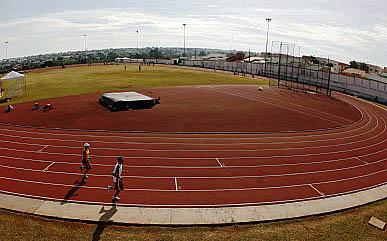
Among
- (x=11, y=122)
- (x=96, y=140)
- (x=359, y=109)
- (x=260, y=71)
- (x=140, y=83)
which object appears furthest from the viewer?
(x=260, y=71)

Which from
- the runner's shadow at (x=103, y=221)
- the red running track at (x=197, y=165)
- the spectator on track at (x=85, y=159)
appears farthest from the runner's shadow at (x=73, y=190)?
the runner's shadow at (x=103, y=221)

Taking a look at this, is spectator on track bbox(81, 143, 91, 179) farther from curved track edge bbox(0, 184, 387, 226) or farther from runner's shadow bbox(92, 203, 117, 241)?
runner's shadow bbox(92, 203, 117, 241)

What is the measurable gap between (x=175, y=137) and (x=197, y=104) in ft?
34.1

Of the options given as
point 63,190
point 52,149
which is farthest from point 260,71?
point 63,190

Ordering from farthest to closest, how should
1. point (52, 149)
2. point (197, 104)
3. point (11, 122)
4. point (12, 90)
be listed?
point (12, 90) < point (197, 104) < point (11, 122) < point (52, 149)

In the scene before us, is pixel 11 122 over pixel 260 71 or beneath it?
beneath

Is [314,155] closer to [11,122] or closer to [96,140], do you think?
[96,140]

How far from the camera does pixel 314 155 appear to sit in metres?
19.5

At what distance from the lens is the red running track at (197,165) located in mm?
13938

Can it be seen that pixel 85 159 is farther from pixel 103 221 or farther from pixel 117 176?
pixel 103 221

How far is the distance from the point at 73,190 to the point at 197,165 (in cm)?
613

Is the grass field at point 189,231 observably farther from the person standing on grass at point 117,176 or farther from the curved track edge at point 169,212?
the person standing on grass at point 117,176

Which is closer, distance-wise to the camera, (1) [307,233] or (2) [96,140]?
(1) [307,233]

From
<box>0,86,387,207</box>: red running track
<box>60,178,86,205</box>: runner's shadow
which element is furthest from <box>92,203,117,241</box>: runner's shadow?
<box>60,178,86,205</box>: runner's shadow
